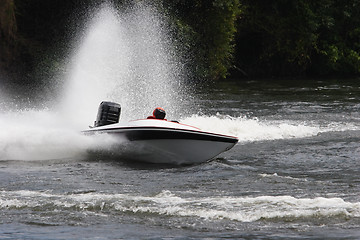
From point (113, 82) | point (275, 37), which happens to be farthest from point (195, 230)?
point (275, 37)

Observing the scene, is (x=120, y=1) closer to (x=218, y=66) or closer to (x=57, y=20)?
(x=57, y=20)

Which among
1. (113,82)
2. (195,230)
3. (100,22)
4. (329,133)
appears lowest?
(195,230)

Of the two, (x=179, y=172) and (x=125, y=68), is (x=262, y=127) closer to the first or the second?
(x=179, y=172)

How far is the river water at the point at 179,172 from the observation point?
8555mm

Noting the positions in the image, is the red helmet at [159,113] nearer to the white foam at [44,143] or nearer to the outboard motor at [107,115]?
the white foam at [44,143]

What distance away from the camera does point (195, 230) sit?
830cm

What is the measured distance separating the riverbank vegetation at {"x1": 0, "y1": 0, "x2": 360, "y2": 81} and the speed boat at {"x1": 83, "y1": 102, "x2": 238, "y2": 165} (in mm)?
15836

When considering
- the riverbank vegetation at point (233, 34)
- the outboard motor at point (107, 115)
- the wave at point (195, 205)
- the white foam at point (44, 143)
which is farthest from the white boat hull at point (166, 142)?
the riverbank vegetation at point (233, 34)

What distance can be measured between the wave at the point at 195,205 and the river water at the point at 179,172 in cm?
1

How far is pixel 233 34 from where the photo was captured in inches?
1404

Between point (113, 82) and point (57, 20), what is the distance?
7.30 metres

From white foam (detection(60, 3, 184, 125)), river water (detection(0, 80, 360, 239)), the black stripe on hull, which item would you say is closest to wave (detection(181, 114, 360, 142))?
river water (detection(0, 80, 360, 239))

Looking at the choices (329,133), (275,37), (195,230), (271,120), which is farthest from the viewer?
(275,37)

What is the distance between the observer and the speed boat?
12828 mm
